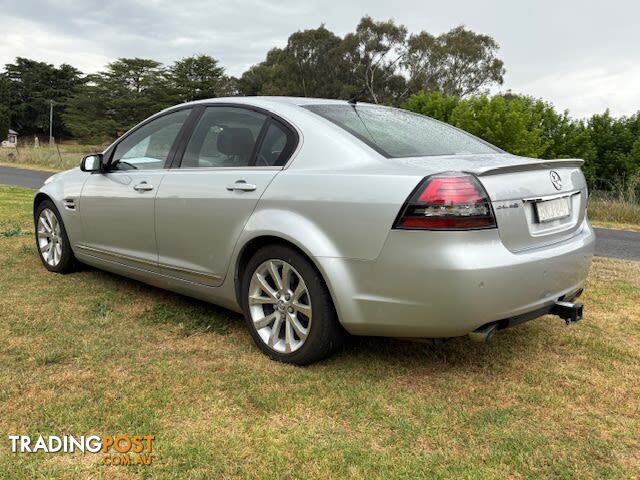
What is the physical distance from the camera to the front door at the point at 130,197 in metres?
4.06

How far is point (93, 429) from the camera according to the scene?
2525mm

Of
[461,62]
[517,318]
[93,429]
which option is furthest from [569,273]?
[461,62]

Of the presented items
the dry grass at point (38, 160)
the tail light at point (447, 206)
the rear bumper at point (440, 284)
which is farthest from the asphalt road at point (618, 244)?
the dry grass at point (38, 160)

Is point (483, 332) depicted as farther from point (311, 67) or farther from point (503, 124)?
point (311, 67)

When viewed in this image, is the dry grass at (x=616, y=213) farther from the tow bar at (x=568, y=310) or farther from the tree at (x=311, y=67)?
the tree at (x=311, y=67)

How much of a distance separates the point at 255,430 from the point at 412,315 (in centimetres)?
91

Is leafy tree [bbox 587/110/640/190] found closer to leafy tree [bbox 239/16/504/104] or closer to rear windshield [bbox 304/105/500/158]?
rear windshield [bbox 304/105/500/158]

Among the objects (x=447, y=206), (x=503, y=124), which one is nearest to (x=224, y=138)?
(x=447, y=206)

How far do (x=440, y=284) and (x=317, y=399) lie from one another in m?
0.82

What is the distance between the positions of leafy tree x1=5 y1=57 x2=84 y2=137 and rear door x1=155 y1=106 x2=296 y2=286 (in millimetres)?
87690

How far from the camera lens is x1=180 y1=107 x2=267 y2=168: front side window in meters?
3.57

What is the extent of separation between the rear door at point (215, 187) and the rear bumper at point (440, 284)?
76cm

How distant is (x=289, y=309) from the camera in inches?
127

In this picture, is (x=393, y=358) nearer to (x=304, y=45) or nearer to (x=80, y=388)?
(x=80, y=388)
